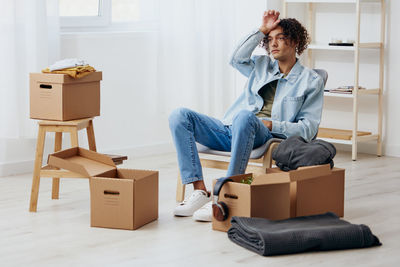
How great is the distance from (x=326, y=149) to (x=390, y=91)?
77.6 inches

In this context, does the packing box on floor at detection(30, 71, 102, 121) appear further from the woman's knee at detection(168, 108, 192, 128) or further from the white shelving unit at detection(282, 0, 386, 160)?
the white shelving unit at detection(282, 0, 386, 160)

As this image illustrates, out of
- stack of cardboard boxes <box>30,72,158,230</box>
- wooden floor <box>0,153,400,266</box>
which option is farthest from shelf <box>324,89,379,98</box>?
stack of cardboard boxes <box>30,72,158,230</box>

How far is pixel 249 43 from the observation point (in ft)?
11.1

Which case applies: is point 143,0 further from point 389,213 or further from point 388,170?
point 389,213

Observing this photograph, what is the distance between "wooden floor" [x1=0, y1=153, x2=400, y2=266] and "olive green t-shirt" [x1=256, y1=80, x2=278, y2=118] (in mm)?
587

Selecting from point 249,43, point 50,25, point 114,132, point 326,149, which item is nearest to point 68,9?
point 50,25

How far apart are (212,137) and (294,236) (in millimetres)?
835

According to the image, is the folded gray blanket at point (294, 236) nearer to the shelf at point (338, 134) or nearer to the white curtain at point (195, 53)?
the shelf at point (338, 134)

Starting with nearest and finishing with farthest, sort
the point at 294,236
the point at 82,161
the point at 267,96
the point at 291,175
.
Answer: the point at 294,236
the point at 291,175
the point at 82,161
the point at 267,96

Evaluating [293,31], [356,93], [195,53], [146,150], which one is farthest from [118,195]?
[356,93]

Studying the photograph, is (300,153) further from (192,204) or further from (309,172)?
(192,204)

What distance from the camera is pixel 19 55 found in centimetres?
395

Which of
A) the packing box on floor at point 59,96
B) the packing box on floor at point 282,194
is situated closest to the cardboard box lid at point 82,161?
the packing box on floor at point 59,96

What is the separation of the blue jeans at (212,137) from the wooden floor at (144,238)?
0.83ft
